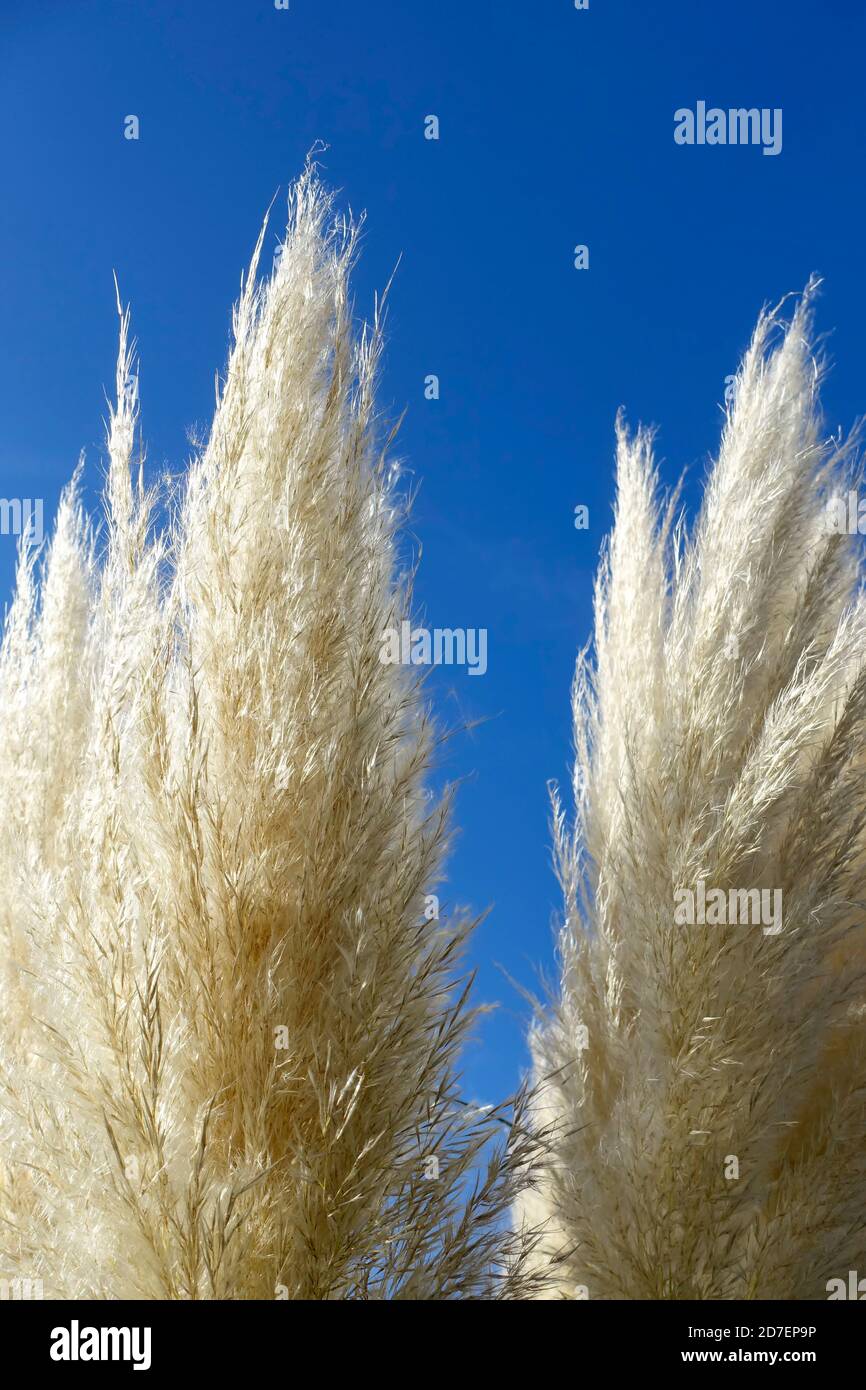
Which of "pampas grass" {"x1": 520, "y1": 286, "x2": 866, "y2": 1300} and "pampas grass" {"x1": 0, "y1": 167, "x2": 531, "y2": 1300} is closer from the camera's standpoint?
"pampas grass" {"x1": 0, "y1": 167, "x2": 531, "y2": 1300}

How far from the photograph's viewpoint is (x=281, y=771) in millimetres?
1647

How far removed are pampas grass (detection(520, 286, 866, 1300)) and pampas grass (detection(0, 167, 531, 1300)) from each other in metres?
0.32

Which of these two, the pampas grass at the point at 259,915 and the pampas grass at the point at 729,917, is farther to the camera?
the pampas grass at the point at 729,917

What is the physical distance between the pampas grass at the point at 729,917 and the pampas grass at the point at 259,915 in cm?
32

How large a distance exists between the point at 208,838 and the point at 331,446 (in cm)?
58

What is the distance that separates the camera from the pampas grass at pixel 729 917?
6.56ft

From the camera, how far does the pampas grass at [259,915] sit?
5.16 feet

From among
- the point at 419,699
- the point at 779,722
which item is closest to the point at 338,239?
the point at 419,699

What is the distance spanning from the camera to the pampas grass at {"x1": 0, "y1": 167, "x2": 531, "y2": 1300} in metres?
1.57

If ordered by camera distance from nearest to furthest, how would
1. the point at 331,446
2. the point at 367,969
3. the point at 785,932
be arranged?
the point at 367,969, the point at 331,446, the point at 785,932

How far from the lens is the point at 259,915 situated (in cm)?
164
